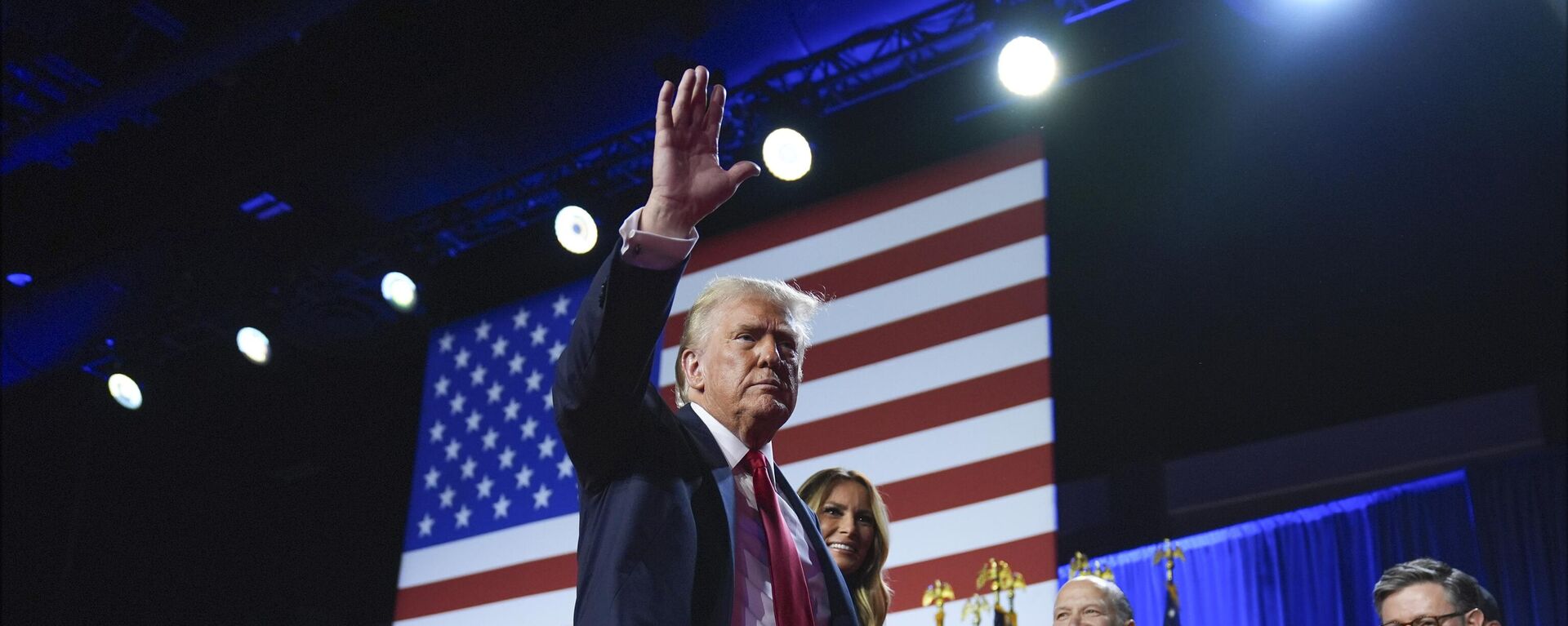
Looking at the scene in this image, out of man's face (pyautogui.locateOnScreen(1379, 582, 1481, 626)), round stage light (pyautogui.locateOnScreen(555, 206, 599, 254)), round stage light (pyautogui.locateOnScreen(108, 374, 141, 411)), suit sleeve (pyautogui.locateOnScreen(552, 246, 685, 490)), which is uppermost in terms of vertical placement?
round stage light (pyautogui.locateOnScreen(555, 206, 599, 254))

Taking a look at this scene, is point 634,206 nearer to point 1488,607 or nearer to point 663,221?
point 1488,607

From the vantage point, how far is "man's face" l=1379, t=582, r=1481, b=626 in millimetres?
2770

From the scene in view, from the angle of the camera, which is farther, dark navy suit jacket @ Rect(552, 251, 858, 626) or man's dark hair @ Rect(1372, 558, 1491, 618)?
man's dark hair @ Rect(1372, 558, 1491, 618)

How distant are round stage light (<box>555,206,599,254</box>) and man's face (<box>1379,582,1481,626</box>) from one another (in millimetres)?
3022

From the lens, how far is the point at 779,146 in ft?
14.4

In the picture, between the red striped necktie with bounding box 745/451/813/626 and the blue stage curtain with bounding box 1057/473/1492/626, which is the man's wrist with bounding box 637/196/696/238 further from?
the blue stage curtain with bounding box 1057/473/1492/626


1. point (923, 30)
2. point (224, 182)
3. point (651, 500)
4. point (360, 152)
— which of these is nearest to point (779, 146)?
point (923, 30)

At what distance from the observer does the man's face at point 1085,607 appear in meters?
3.09

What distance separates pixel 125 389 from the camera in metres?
6.17

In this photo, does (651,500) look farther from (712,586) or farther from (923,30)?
(923,30)

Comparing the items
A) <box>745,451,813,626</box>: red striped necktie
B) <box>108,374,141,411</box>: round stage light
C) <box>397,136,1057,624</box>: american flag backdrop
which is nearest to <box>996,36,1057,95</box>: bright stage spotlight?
<box>397,136,1057,624</box>: american flag backdrop

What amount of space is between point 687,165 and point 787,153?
2.94m

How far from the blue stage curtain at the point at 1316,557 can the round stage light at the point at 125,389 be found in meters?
4.34

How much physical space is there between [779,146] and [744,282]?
2711mm
